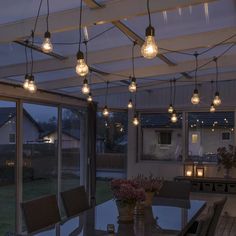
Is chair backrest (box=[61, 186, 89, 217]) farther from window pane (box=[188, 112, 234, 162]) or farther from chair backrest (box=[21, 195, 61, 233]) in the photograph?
window pane (box=[188, 112, 234, 162])

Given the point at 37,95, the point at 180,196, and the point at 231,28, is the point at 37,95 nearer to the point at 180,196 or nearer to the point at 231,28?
the point at 180,196

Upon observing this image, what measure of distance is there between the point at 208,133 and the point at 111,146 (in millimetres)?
2092

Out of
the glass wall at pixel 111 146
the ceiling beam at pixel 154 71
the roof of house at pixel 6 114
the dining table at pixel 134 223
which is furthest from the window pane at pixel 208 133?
the roof of house at pixel 6 114

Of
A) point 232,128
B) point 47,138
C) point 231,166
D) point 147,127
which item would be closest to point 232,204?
point 231,166

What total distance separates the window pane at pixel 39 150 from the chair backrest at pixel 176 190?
6.92 feet

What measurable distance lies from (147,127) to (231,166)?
6.46 ft

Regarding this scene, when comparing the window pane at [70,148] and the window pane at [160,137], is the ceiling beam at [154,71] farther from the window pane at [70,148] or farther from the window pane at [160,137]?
the window pane at [160,137]

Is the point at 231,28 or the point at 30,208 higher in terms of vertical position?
the point at 231,28

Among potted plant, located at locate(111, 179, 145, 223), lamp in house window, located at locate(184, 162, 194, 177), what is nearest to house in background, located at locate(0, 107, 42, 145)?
potted plant, located at locate(111, 179, 145, 223)

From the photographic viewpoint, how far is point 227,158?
7.34 m

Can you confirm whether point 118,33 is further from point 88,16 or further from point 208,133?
point 208,133

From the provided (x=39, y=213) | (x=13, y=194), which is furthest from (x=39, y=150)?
(x=39, y=213)

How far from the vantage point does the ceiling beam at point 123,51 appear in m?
4.21

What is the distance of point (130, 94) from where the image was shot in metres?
8.35
